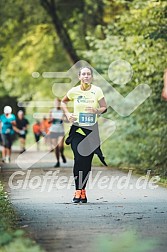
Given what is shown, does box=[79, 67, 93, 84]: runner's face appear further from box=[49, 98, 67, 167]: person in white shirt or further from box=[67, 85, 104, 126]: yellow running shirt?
box=[49, 98, 67, 167]: person in white shirt

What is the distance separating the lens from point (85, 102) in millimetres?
12094

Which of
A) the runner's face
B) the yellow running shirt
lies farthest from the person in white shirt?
the runner's face

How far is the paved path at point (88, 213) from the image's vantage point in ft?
26.7

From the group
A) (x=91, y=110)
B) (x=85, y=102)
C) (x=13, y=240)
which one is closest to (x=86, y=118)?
(x=91, y=110)

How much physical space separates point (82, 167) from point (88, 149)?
0.29 metres

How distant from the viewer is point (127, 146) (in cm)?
2395

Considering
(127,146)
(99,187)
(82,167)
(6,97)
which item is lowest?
(6,97)

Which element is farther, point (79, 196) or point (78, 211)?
point (79, 196)

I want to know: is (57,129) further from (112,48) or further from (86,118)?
(86,118)

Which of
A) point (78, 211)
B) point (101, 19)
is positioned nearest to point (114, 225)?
point (78, 211)

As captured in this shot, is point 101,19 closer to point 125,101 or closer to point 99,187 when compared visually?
point 125,101

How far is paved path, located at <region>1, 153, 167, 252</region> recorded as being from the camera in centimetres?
814

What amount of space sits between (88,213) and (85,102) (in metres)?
2.20

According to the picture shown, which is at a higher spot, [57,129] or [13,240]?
[13,240]
